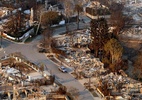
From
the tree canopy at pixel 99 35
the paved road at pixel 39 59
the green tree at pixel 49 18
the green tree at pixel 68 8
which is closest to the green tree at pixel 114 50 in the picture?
the tree canopy at pixel 99 35

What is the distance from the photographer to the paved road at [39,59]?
20.3 meters

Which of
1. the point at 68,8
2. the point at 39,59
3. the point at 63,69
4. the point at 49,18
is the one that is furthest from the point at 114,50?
the point at 68,8

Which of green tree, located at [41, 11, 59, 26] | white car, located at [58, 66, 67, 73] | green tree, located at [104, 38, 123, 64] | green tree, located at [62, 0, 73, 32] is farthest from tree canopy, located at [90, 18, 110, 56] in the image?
green tree, located at [41, 11, 59, 26]

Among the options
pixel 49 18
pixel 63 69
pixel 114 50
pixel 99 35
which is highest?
pixel 99 35

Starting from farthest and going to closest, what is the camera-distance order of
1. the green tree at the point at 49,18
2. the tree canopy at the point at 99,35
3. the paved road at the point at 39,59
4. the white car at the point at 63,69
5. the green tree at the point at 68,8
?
the green tree at the point at 68,8 < the green tree at the point at 49,18 < the tree canopy at the point at 99,35 < the white car at the point at 63,69 < the paved road at the point at 39,59

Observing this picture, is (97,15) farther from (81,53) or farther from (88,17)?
(81,53)

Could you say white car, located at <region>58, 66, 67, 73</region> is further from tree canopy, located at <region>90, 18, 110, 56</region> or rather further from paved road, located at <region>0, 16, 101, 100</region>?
tree canopy, located at <region>90, 18, 110, 56</region>

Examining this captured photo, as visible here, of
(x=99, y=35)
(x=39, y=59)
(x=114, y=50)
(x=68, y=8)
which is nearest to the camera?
(x=114, y=50)

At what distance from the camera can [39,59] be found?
2403 centimetres

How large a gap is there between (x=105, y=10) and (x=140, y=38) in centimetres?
576

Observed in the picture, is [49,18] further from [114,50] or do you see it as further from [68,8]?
[114,50]

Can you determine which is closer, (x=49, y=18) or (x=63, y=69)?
(x=63, y=69)

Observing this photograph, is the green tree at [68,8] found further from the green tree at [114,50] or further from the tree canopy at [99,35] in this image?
the green tree at [114,50]

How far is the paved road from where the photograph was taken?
66.6ft
